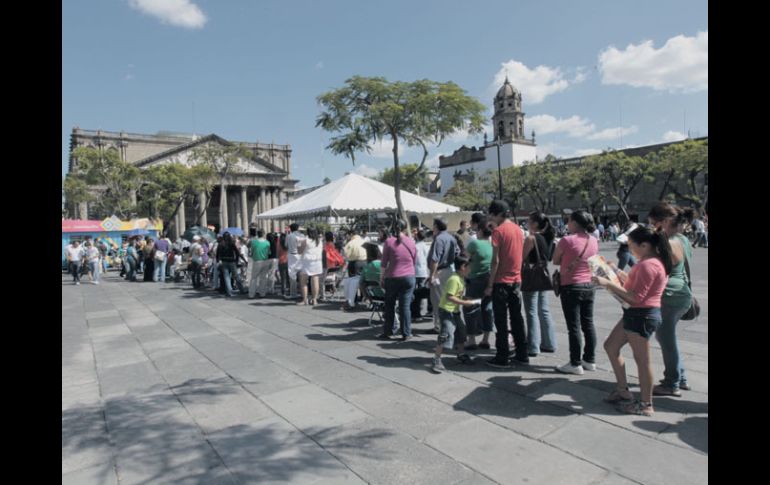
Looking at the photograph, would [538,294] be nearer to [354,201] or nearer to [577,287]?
[577,287]

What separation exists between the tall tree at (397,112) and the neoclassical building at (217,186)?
156ft

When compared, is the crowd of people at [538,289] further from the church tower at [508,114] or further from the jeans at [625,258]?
the church tower at [508,114]

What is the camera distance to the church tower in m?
73.8

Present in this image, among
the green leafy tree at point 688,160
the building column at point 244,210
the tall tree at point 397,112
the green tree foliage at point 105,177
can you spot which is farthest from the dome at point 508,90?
the tall tree at point 397,112

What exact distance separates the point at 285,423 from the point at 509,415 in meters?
1.83

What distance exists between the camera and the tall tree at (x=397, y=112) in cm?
1234

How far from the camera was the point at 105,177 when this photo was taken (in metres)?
34.3

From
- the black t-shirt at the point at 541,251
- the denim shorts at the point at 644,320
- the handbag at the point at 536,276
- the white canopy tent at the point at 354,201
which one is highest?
the white canopy tent at the point at 354,201

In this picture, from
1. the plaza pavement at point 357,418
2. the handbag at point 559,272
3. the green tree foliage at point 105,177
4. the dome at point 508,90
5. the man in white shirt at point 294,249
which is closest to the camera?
the plaza pavement at point 357,418

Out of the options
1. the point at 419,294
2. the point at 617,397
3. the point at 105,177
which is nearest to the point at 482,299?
the point at 419,294

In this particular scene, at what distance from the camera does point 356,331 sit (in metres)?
7.07

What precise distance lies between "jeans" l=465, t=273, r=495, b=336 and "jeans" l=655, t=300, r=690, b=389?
1981 mm

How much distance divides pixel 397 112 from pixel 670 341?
32.0 ft

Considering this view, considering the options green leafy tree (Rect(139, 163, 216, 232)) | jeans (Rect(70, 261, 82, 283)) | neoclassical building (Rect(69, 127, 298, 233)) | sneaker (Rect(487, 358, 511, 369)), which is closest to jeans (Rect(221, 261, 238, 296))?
jeans (Rect(70, 261, 82, 283))
